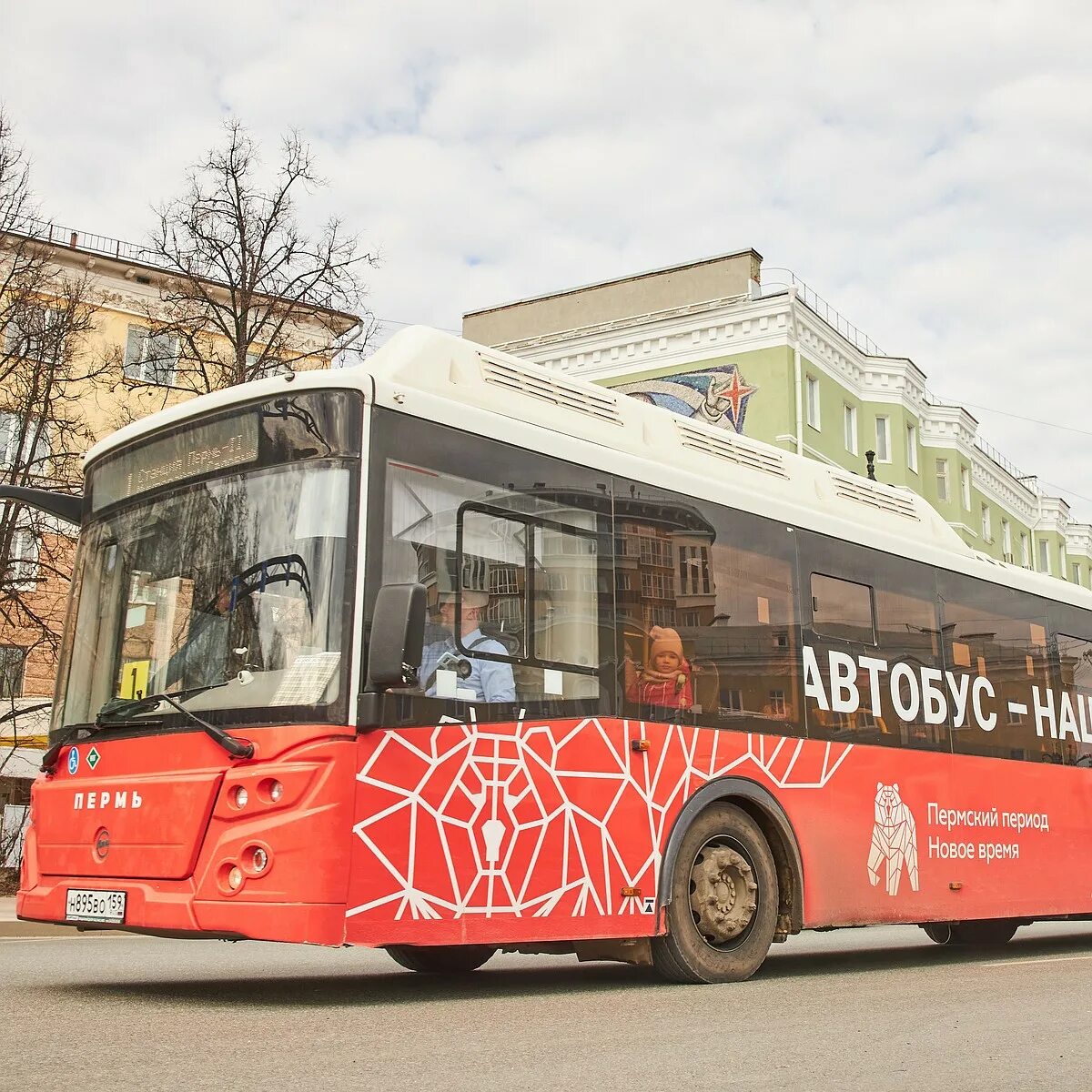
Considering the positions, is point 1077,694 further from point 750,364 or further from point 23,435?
point 750,364

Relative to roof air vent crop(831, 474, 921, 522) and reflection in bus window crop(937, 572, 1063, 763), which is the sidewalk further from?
reflection in bus window crop(937, 572, 1063, 763)

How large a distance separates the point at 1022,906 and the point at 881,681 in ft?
8.76

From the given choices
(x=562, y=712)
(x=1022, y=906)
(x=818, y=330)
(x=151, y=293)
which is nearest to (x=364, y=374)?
(x=562, y=712)

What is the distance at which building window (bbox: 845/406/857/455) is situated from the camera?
44.8 m

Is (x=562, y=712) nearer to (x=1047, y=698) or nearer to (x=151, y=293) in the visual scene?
(x=1047, y=698)

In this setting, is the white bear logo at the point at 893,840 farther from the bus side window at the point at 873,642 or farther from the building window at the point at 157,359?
the building window at the point at 157,359

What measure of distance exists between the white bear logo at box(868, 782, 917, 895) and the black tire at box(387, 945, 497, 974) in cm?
278

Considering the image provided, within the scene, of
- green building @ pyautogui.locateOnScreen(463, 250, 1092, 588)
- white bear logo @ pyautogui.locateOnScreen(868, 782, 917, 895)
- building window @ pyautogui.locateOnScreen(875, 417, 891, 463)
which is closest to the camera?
white bear logo @ pyautogui.locateOnScreen(868, 782, 917, 895)

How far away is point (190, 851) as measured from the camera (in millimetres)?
6906

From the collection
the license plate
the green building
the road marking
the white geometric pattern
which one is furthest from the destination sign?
the green building

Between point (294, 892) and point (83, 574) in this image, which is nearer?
point (294, 892)

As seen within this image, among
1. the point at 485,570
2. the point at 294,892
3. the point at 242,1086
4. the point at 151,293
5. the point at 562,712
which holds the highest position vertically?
the point at 151,293

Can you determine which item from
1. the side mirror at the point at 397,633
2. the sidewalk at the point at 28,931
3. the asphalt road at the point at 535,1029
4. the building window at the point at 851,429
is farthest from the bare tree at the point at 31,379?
the building window at the point at 851,429

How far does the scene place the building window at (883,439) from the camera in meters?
46.1
